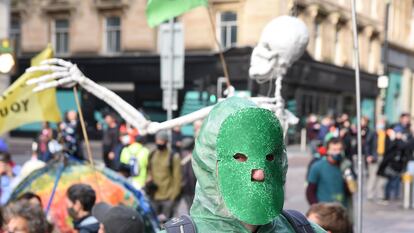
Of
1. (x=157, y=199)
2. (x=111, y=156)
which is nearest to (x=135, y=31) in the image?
(x=111, y=156)

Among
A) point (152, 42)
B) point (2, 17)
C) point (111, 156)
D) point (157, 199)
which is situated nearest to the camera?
point (157, 199)

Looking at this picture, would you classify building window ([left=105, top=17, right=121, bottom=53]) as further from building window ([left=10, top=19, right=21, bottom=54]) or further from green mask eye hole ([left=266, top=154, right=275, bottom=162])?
green mask eye hole ([left=266, top=154, right=275, bottom=162])

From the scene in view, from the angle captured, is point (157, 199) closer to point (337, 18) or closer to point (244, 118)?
point (244, 118)

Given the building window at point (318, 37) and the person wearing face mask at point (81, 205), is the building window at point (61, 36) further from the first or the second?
the person wearing face mask at point (81, 205)

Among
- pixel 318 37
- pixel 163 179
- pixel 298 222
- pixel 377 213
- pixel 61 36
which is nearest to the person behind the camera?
pixel 298 222

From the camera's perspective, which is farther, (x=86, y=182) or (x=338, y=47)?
(x=338, y=47)

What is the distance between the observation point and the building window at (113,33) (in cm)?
2867

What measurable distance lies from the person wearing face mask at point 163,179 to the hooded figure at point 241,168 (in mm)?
6433

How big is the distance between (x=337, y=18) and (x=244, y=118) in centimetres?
2943

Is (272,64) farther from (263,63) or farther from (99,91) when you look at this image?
(99,91)

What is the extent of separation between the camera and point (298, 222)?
5.99ft

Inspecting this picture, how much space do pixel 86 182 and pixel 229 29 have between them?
70.5ft

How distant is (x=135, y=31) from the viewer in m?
28.0

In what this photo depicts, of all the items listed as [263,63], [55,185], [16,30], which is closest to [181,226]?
[55,185]
